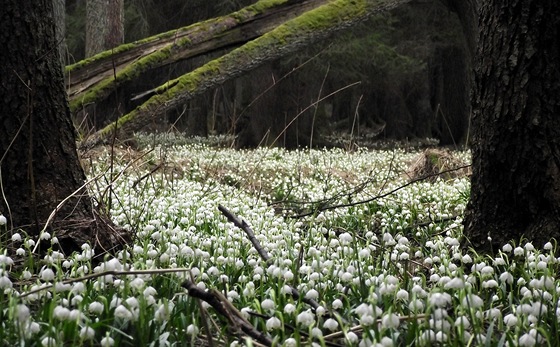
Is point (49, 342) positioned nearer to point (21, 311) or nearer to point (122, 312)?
point (21, 311)

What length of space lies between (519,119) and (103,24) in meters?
12.0

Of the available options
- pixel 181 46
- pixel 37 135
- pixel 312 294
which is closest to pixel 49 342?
pixel 312 294

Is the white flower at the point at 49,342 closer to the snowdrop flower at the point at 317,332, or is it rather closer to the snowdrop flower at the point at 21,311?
the snowdrop flower at the point at 21,311

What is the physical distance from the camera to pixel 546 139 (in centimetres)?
400

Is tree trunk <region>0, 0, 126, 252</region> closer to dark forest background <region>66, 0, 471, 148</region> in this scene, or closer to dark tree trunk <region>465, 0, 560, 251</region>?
dark tree trunk <region>465, 0, 560, 251</region>

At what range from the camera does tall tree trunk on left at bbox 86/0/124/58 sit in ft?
47.6

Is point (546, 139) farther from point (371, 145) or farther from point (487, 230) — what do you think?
point (371, 145)

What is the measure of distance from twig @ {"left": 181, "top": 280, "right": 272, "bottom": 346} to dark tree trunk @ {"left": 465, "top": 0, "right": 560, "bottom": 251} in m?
2.13

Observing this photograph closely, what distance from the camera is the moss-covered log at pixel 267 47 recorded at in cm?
1119

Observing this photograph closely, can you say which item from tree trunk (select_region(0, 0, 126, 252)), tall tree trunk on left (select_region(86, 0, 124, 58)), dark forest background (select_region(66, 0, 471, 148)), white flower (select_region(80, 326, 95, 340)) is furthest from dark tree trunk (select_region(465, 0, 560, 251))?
dark forest background (select_region(66, 0, 471, 148))

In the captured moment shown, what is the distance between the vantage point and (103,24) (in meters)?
14.6

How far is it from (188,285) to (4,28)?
8.60 ft

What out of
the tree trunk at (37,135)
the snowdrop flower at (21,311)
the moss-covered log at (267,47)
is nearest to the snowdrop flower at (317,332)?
the snowdrop flower at (21,311)

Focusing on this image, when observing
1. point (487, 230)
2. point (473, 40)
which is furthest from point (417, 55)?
point (487, 230)
